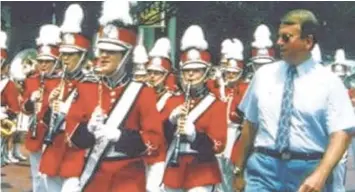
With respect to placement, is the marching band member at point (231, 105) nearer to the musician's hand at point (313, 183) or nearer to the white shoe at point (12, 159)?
the white shoe at point (12, 159)

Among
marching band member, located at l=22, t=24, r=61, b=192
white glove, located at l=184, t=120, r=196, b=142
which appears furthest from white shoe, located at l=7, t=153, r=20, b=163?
white glove, located at l=184, t=120, r=196, b=142

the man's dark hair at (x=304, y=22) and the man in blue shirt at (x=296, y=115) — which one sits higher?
the man's dark hair at (x=304, y=22)

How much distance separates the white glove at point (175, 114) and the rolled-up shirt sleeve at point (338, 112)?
12.1 feet

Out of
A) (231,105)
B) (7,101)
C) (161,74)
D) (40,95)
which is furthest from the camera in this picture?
(7,101)

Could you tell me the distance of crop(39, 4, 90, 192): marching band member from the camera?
10.4 m

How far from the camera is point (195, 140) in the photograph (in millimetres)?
9992

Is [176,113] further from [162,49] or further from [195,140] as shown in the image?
[162,49]

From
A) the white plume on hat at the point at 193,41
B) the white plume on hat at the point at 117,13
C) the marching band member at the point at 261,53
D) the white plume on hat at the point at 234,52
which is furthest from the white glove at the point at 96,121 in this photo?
the white plume on hat at the point at 234,52

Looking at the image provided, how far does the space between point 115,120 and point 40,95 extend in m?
4.06

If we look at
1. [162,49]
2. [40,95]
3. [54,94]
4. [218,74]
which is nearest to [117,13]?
[54,94]

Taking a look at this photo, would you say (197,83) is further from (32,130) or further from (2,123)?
(2,123)

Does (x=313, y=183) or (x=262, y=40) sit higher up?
(x=262, y=40)

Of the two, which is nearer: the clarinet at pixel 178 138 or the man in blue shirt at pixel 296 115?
the man in blue shirt at pixel 296 115

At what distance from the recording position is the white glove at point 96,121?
7.73 metres
